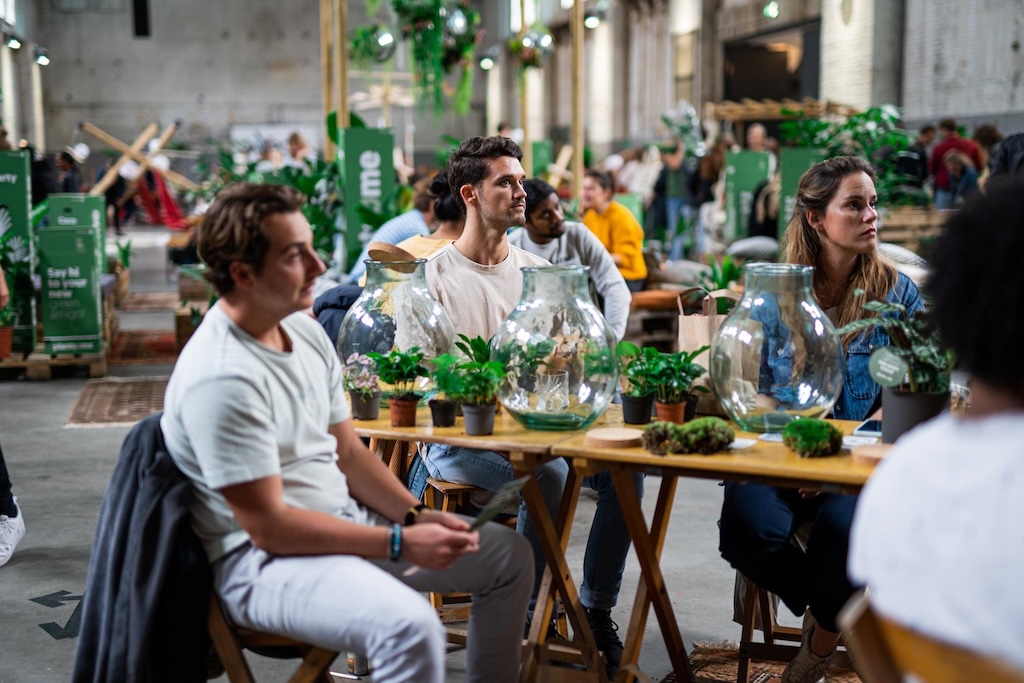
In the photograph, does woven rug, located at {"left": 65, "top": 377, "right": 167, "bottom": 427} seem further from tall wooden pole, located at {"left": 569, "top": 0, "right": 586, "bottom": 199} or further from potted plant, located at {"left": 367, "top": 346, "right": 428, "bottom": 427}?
potted plant, located at {"left": 367, "top": 346, "right": 428, "bottom": 427}

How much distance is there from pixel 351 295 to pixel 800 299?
6.01ft

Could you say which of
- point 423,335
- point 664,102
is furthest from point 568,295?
point 664,102

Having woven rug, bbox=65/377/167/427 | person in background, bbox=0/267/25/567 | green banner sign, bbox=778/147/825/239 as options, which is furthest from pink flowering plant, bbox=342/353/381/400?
Answer: green banner sign, bbox=778/147/825/239

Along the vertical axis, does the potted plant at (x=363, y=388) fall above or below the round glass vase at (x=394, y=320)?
below

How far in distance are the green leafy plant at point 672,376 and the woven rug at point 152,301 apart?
947cm

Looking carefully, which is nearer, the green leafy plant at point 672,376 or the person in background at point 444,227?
the green leafy plant at point 672,376

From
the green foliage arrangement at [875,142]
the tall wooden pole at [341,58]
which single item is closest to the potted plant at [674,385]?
the tall wooden pole at [341,58]

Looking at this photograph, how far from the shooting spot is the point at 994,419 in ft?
4.20

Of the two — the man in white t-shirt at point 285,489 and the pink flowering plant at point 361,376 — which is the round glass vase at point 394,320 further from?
the man in white t-shirt at point 285,489

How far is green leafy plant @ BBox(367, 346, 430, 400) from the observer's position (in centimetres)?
256

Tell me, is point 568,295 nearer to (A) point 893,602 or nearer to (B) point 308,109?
(A) point 893,602

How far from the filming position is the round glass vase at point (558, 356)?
2.46 m

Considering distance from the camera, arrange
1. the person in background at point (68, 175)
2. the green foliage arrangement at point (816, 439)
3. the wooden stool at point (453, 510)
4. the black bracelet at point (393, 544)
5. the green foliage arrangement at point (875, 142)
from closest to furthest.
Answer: the black bracelet at point (393, 544), the green foliage arrangement at point (816, 439), the wooden stool at point (453, 510), the green foliage arrangement at point (875, 142), the person in background at point (68, 175)

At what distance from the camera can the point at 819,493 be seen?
8.66ft
